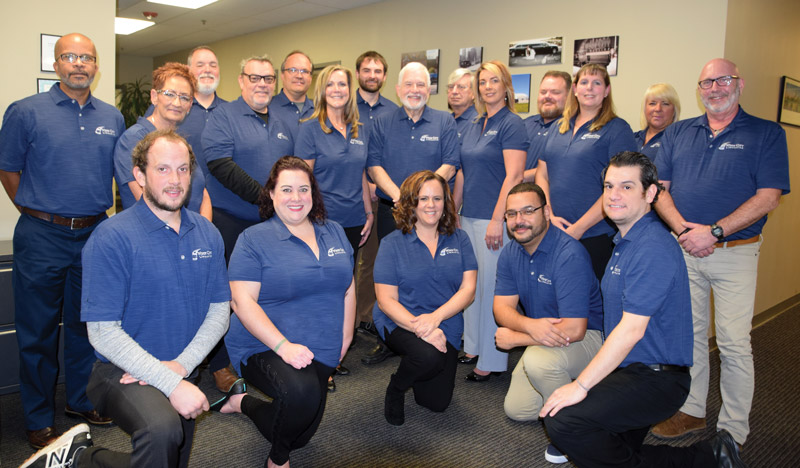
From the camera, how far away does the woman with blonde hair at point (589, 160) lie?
2.97m

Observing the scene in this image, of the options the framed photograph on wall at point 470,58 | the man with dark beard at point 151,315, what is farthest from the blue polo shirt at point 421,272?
the framed photograph on wall at point 470,58

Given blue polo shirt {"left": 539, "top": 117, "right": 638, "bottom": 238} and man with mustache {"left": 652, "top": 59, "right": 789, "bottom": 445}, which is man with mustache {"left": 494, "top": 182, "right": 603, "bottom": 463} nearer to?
blue polo shirt {"left": 539, "top": 117, "right": 638, "bottom": 238}

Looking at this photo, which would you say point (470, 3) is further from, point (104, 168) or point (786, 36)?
point (104, 168)

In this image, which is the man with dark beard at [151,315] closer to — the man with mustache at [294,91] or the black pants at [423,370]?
the black pants at [423,370]

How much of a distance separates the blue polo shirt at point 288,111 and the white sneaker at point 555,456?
7.30 feet

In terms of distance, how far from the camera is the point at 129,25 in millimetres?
8398

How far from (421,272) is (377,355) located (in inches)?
41.1

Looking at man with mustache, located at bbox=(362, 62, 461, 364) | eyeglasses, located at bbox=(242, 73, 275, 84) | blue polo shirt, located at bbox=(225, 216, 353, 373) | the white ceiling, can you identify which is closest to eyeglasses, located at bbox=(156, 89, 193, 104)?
eyeglasses, located at bbox=(242, 73, 275, 84)

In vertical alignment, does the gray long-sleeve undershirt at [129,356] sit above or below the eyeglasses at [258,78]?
below

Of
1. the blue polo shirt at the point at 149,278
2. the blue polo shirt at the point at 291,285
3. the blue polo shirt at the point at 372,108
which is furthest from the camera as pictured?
the blue polo shirt at the point at 372,108

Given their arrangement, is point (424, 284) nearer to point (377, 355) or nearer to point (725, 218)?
point (377, 355)

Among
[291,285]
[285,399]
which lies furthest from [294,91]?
[285,399]

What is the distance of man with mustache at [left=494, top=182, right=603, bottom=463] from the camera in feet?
8.38

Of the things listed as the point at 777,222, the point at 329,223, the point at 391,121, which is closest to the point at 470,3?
the point at 391,121
